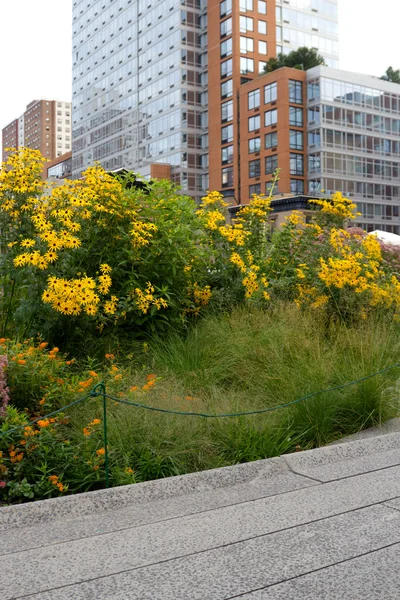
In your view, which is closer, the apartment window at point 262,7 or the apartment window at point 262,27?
the apartment window at point 262,7

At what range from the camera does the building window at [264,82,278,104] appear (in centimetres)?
6210

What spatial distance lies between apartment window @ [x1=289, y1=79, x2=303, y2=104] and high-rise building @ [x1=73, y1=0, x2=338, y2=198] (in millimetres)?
7185

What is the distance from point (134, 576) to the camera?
3.22 metres

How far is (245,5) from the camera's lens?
223ft

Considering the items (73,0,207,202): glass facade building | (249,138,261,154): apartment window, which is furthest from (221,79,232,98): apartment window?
(249,138,261,154): apartment window

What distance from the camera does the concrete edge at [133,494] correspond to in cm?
399

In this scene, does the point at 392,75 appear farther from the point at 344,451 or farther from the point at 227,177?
the point at 344,451

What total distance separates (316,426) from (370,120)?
64935 millimetres

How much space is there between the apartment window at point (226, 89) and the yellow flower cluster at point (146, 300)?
6402 centimetres

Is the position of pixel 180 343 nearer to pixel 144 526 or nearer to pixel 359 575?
pixel 144 526

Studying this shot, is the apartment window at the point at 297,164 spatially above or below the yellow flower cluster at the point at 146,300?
above

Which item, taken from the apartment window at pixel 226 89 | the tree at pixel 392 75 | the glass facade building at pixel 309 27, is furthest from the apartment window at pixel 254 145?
the tree at pixel 392 75

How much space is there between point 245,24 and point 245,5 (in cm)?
192

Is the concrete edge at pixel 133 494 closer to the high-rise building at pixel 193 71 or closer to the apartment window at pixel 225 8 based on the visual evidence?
the high-rise building at pixel 193 71
